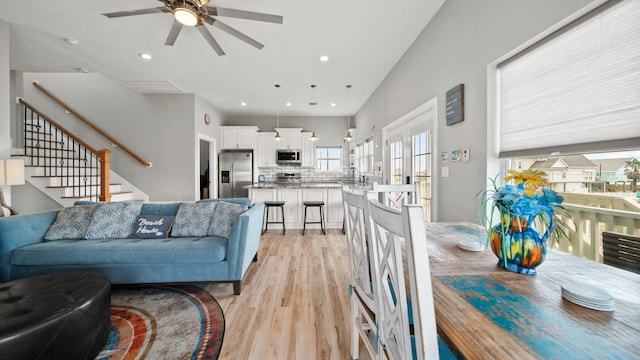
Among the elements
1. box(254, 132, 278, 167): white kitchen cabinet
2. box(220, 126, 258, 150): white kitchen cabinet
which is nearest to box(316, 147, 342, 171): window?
box(254, 132, 278, 167): white kitchen cabinet

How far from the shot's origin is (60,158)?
4.58 meters

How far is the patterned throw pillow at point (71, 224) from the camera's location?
253 centimetres

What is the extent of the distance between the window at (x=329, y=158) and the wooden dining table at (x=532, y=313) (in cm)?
651

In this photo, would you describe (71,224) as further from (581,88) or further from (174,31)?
(581,88)

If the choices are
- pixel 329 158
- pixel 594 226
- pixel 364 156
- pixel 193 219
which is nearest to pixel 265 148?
pixel 329 158

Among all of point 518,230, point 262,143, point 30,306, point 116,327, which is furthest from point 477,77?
point 262,143

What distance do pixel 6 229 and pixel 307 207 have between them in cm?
382

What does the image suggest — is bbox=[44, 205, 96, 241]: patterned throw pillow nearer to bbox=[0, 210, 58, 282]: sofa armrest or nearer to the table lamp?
bbox=[0, 210, 58, 282]: sofa armrest

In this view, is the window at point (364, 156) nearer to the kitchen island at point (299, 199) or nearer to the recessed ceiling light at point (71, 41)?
the kitchen island at point (299, 199)

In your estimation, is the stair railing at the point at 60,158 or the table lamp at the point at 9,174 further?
the stair railing at the point at 60,158

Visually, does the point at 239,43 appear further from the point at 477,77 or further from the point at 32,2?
the point at 477,77

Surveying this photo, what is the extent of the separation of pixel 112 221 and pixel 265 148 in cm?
462

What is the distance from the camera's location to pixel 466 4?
211cm

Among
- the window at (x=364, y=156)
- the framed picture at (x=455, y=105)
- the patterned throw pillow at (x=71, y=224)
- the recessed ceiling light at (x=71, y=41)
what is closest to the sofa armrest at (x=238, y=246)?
the patterned throw pillow at (x=71, y=224)
